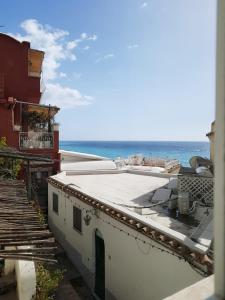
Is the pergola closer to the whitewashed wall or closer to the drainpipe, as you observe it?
the drainpipe

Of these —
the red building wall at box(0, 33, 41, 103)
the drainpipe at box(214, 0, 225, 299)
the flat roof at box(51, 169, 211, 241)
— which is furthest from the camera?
the red building wall at box(0, 33, 41, 103)

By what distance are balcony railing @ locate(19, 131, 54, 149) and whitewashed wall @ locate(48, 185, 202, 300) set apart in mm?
6485

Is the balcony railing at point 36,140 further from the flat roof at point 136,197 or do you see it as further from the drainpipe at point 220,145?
the drainpipe at point 220,145

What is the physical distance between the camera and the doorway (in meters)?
11.0

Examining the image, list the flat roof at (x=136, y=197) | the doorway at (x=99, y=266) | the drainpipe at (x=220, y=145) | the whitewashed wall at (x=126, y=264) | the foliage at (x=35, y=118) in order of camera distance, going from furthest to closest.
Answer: the foliage at (x=35, y=118) → the doorway at (x=99, y=266) → the flat roof at (x=136, y=197) → the whitewashed wall at (x=126, y=264) → the drainpipe at (x=220, y=145)

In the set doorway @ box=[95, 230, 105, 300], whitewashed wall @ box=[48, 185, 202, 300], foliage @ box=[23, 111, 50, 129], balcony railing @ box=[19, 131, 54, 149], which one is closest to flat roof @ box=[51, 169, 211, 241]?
whitewashed wall @ box=[48, 185, 202, 300]

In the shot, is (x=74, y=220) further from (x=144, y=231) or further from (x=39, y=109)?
(x=39, y=109)

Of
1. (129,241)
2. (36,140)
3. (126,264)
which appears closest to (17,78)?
(36,140)

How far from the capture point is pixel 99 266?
11258mm

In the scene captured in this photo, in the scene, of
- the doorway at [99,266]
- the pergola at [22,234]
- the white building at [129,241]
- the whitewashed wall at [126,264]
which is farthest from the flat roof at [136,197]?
the pergola at [22,234]

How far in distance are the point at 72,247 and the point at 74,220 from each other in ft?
5.02

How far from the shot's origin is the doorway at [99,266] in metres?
11.0

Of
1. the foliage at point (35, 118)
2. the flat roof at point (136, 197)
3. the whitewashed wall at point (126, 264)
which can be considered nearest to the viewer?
the whitewashed wall at point (126, 264)

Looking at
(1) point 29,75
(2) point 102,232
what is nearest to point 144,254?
(2) point 102,232
